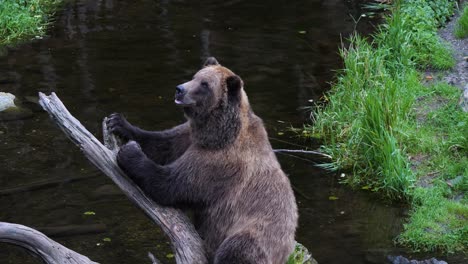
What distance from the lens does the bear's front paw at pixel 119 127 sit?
6246mm

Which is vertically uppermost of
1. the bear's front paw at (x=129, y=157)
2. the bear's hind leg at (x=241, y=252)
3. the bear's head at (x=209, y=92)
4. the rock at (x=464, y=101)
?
the bear's head at (x=209, y=92)

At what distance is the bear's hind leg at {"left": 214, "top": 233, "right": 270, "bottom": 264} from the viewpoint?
19.6 ft

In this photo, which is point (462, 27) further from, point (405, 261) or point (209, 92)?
point (209, 92)

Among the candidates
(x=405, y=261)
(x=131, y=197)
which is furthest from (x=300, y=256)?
(x=131, y=197)

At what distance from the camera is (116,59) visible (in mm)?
13328

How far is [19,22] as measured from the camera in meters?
14.1

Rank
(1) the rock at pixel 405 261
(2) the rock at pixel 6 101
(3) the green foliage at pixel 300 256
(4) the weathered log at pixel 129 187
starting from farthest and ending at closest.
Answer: (2) the rock at pixel 6 101, (1) the rock at pixel 405 261, (3) the green foliage at pixel 300 256, (4) the weathered log at pixel 129 187

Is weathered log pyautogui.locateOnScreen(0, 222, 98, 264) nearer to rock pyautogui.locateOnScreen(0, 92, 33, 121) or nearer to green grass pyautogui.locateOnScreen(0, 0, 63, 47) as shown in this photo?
→ rock pyautogui.locateOnScreen(0, 92, 33, 121)

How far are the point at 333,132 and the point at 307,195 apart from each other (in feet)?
4.34

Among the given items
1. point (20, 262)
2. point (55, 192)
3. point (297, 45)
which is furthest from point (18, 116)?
point (297, 45)

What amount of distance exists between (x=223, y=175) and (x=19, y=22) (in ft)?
29.3

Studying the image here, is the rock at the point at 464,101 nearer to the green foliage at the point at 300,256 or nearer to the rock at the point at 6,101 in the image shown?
the green foliage at the point at 300,256

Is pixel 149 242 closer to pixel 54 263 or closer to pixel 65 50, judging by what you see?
pixel 54 263

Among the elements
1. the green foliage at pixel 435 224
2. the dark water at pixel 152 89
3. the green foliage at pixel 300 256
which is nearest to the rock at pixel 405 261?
the dark water at pixel 152 89
